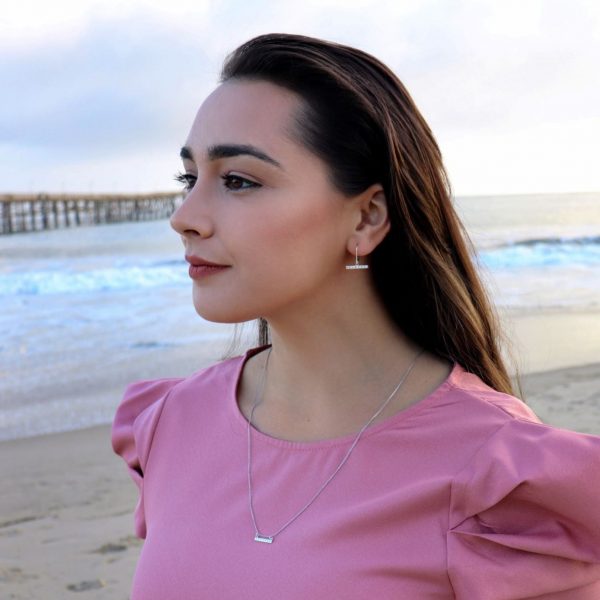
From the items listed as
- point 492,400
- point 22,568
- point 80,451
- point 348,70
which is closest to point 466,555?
point 492,400

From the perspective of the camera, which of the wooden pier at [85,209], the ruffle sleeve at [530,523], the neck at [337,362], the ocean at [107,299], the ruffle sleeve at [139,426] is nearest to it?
the ruffle sleeve at [530,523]

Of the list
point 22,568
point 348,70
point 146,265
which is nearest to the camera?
point 348,70

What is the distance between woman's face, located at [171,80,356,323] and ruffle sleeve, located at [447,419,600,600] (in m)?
0.59

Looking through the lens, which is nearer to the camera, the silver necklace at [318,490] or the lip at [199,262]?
the silver necklace at [318,490]

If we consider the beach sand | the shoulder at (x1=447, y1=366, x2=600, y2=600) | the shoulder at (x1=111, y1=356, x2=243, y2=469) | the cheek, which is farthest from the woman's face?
the beach sand

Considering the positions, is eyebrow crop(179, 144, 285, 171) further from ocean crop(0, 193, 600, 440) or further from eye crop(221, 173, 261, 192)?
ocean crop(0, 193, 600, 440)

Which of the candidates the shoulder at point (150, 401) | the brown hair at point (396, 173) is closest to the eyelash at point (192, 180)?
the brown hair at point (396, 173)

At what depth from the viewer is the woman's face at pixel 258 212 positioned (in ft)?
6.21

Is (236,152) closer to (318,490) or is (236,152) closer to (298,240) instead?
(298,240)

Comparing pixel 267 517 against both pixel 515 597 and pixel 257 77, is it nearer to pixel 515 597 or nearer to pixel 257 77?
pixel 515 597

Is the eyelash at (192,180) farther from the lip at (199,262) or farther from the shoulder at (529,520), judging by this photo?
the shoulder at (529,520)

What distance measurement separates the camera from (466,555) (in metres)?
1.62

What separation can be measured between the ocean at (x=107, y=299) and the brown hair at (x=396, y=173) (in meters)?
0.37

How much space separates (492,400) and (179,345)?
26.0 feet
